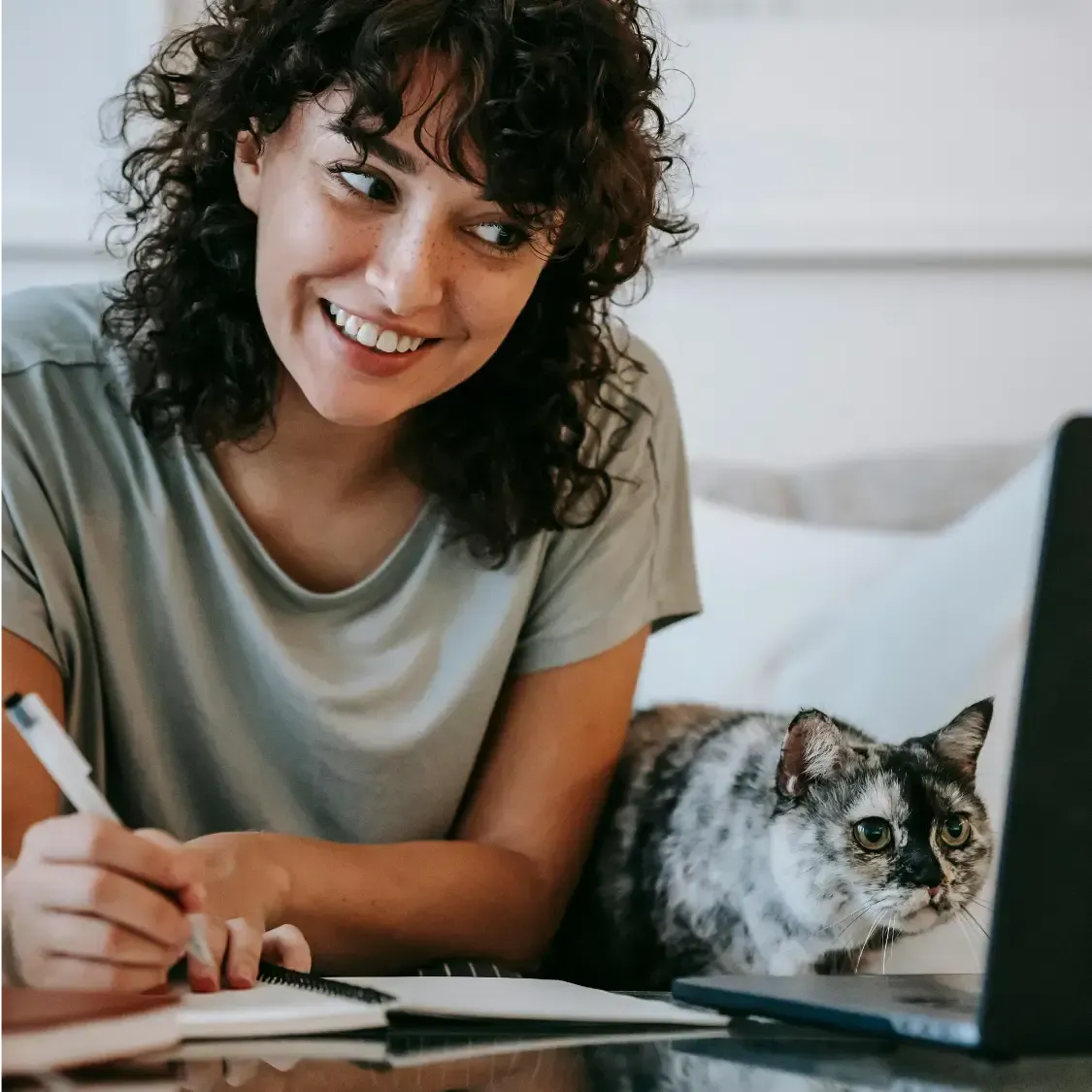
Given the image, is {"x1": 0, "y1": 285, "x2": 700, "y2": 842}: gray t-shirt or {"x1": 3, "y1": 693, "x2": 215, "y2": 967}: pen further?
{"x1": 0, "y1": 285, "x2": 700, "y2": 842}: gray t-shirt

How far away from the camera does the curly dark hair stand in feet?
3.20

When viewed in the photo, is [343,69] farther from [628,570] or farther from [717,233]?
[717,233]

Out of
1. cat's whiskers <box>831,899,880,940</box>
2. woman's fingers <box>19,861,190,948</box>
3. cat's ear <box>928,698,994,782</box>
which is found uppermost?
cat's ear <box>928,698,994,782</box>

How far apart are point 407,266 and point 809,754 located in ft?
1.61

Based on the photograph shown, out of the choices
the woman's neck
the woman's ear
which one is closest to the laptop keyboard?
the woman's neck

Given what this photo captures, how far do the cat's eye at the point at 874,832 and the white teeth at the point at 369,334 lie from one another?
0.52 m

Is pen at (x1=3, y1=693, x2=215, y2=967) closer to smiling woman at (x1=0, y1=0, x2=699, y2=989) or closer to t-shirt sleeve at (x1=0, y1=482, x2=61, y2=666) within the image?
smiling woman at (x1=0, y1=0, x2=699, y2=989)

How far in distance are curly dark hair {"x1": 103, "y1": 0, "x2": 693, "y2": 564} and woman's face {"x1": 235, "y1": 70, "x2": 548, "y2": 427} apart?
23 mm

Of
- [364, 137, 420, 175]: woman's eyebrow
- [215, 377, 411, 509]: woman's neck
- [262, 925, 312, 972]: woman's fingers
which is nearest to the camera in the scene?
[262, 925, 312, 972]: woman's fingers

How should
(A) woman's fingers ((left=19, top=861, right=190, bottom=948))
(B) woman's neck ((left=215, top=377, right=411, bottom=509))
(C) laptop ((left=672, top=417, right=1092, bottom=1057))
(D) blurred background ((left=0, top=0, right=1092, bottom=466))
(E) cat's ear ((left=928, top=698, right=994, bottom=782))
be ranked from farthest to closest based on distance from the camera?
(D) blurred background ((left=0, top=0, right=1092, bottom=466)) < (B) woman's neck ((left=215, top=377, right=411, bottom=509)) < (E) cat's ear ((left=928, top=698, right=994, bottom=782)) < (A) woman's fingers ((left=19, top=861, right=190, bottom=948)) < (C) laptop ((left=672, top=417, right=1092, bottom=1057))

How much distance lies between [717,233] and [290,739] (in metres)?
0.93

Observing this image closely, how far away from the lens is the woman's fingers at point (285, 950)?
86 cm

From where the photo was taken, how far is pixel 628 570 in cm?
130

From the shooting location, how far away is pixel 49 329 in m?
1.18
